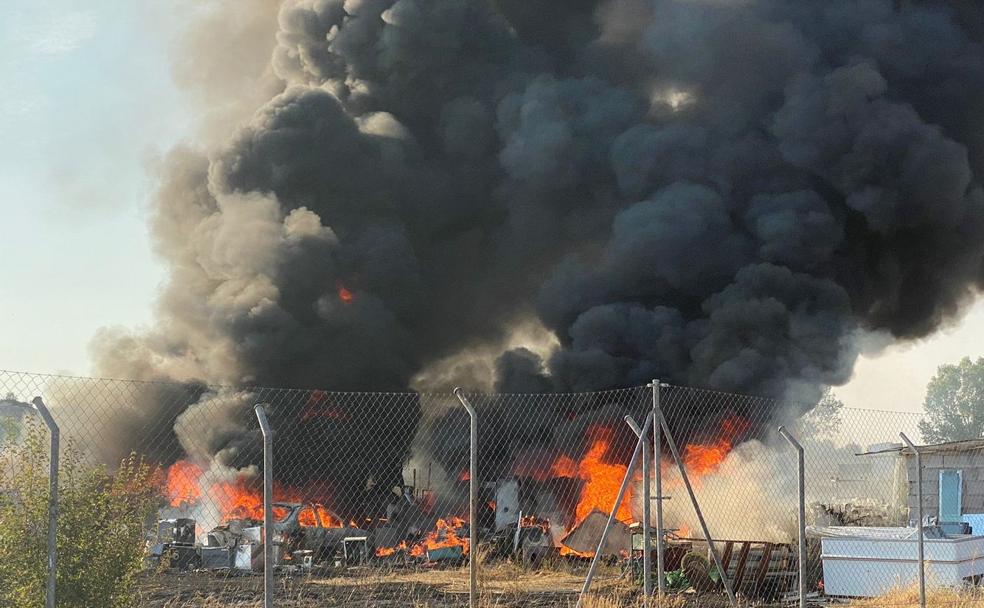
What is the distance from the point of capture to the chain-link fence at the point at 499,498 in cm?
1352

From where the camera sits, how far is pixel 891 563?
13172 millimetres

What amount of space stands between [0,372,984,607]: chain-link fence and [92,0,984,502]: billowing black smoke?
260 centimetres

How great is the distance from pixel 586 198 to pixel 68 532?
101 ft

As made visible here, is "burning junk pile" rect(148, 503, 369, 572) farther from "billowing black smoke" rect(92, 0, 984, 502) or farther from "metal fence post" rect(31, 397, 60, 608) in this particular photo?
"metal fence post" rect(31, 397, 60, 608)

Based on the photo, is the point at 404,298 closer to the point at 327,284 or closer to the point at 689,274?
the point at 327,284

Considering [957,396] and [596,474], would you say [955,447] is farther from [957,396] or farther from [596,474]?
[957,396]

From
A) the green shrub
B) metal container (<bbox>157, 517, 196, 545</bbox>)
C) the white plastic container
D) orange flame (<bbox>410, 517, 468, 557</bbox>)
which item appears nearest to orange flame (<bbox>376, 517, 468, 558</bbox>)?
orange flame (<bbox>410, 517, 468, 557</bbox>)

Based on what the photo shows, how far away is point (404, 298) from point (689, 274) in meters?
10.3

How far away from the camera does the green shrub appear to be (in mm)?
7582

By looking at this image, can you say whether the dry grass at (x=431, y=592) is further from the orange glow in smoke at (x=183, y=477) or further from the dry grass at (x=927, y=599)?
the orange glow in smoke at (x=183, y=477)

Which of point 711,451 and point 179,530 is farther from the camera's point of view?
point 711,451

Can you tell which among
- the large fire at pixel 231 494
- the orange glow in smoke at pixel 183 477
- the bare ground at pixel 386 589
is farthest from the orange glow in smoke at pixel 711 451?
the orange glow in smoke at pixel 183 477

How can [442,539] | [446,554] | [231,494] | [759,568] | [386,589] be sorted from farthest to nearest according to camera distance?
1. [231,494]
2. [442,539]
3. [446,554]
4. [386,589]
5. [759,568]

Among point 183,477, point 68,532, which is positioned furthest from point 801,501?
point 183,477
